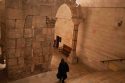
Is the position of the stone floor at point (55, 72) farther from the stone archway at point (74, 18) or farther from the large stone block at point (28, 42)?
the large stone block at point (28, 42)

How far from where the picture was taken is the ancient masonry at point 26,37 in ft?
24.0

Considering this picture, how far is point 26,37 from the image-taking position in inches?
310

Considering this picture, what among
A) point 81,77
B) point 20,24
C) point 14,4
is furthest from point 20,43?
point 81,77

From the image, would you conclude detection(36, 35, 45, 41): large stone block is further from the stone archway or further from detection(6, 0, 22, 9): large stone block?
the stone archway

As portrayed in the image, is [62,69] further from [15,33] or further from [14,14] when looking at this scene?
[14,14]

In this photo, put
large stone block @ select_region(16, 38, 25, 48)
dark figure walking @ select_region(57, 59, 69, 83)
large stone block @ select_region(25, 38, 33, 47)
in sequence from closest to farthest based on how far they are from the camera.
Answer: dark figure walking @ select_region(57, 59, 69, 83) < large stone block @ select_region(16, 38, 25, 48) < large stone block @ select_region(25, 38, 33, 47)

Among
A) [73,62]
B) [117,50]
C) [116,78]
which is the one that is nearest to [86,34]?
[73,62]

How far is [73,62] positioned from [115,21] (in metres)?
4.40

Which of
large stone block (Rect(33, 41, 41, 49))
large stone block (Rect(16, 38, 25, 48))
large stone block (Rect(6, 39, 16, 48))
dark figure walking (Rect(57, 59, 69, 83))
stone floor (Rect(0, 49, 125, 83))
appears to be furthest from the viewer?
large stone block (Rect(33, 41, 41, 49))

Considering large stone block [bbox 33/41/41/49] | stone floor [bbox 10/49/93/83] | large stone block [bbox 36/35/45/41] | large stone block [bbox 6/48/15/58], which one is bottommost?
stone floor [bbox 10/49/93/83]

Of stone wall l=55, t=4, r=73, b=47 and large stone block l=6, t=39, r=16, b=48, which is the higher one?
stone wall l=55, t=4, r=73, b=47

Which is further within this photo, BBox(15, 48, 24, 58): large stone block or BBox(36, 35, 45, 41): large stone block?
BBox(36, 35, 45, 41): large stone block

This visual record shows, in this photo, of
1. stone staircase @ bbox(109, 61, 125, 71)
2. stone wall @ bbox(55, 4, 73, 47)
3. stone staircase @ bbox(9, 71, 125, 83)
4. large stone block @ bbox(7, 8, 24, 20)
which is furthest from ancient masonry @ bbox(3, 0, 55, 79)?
stone wall @ bbox(55, 4, 73, 47)

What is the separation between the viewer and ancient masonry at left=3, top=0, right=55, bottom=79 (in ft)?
24.0
